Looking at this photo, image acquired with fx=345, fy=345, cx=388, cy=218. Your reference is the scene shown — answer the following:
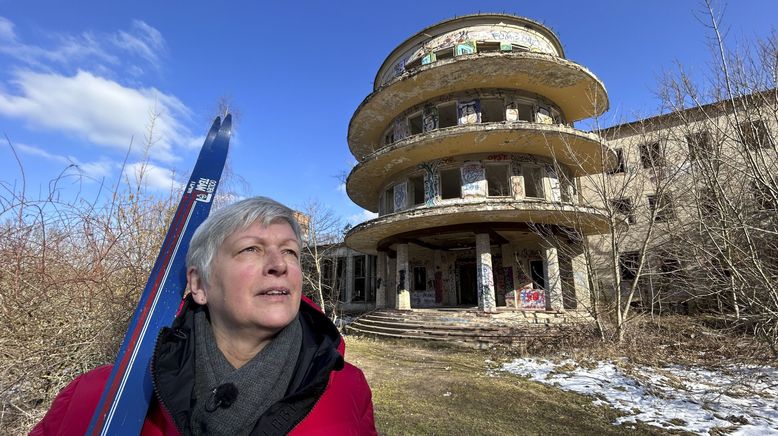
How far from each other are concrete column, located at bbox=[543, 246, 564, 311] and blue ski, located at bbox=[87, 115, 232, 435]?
12.4 metres

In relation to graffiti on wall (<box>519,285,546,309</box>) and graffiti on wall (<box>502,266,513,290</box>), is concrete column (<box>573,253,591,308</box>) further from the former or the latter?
graffiti on wall (<box>502,266,513,290</box>)

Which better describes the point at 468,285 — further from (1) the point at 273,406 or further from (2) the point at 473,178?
(1) the point at 273,406

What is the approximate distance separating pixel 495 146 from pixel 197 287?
1315cm

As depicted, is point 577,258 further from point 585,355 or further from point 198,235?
point 198,235

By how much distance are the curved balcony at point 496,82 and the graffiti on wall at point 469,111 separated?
2.11 feet

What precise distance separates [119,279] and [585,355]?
33.6 ft

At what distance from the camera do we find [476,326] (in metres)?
11.7

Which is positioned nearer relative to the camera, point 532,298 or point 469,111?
point 469,111

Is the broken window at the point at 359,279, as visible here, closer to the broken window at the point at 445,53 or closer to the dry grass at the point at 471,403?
the broken window at the point at 445,53

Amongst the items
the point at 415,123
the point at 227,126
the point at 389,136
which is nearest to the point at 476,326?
the point at 415,123

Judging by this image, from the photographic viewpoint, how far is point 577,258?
551 inches

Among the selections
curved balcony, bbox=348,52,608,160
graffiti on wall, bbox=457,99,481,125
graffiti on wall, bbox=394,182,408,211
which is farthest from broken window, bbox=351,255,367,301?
graffiti on wall, bbox=457,99,481,125

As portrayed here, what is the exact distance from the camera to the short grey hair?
5.90 ft

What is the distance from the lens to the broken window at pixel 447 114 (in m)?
15.2
